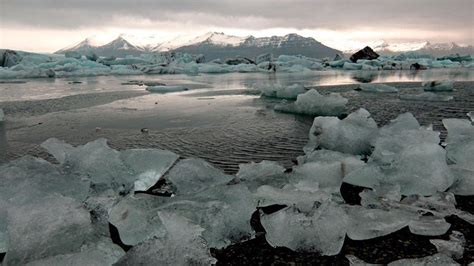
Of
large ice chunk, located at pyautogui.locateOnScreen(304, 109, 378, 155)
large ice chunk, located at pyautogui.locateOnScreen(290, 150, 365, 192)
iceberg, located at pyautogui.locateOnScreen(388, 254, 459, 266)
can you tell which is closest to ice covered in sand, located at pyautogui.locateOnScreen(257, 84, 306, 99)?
large ice chunk, located at pyautogui.locateOnScreen(304, 109, 378, 155)

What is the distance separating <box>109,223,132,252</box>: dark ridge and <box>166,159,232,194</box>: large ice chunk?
58 cm

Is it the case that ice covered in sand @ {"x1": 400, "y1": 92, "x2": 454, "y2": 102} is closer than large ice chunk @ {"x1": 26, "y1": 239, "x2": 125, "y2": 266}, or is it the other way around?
large ice chunk @ {"x1": 26, "y1": 239, "x2": 125, "y2": 266}

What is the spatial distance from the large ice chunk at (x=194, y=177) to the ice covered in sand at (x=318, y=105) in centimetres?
397

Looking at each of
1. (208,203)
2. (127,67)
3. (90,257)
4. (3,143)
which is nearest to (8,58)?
(127,67)

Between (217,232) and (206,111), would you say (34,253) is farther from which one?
(206,111)

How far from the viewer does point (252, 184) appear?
268 cm

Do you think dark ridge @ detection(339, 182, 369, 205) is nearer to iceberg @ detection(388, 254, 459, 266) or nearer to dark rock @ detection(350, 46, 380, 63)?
iceberg @ detection(388, 254, 459, 266)

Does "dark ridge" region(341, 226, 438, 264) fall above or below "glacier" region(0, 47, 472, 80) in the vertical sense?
below

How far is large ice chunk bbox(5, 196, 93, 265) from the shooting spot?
1.77 m

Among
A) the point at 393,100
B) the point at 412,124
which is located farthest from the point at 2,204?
the point at 393,100

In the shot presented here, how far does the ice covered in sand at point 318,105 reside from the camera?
6.39 m

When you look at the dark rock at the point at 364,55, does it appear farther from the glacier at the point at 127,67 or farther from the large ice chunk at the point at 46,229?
the large ice chunk at the point at 46,229

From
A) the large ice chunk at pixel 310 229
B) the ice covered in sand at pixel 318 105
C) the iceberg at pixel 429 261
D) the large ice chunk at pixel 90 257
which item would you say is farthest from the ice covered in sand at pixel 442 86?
the large ice chunk at pixel 90 257

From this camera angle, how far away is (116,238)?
2.10 meters
